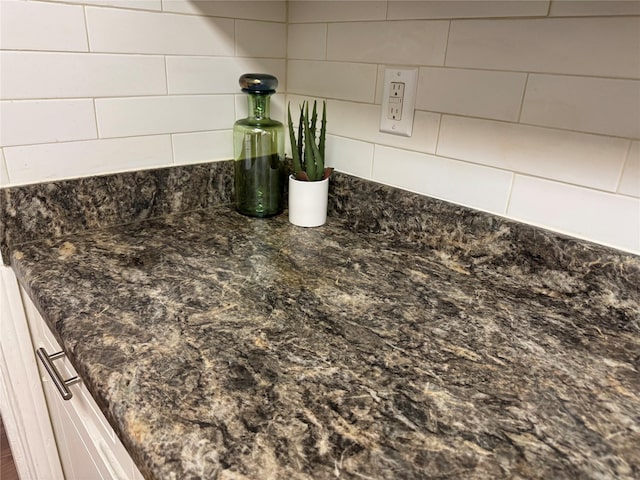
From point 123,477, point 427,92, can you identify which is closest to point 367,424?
point 123,477

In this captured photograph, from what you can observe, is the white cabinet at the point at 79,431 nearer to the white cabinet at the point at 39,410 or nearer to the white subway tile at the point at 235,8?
the white cabinet at the point at 39,410

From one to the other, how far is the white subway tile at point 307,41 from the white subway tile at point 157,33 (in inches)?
5.8

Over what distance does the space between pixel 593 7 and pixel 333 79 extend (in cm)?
50

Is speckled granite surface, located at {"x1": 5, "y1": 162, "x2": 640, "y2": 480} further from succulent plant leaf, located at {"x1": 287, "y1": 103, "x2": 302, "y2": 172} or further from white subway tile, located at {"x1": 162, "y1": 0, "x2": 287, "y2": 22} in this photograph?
white subway tile, located at {"x1": 162, "y1": 0, "x2": 287, "y2": 22}

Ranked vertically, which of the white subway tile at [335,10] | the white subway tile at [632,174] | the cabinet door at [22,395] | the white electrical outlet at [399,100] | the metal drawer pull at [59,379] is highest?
the white subway tile at [335,10]

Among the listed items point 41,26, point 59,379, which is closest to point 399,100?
point 41,26

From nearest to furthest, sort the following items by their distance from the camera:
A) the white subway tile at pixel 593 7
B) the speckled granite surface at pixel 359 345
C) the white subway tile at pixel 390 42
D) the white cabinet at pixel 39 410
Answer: the speckled granite surface at pixel 359 345 < the white subway tile at pixel 593 7 < the white cabinet at pixel 39 410 < the white subway tile at pixel 390 42

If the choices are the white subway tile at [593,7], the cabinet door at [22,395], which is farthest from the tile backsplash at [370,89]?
the cabinet door at [22,395]

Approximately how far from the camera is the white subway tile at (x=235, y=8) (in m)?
0.88

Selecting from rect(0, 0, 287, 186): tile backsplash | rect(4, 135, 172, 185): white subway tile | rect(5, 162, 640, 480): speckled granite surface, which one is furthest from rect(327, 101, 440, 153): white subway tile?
rect(4, 135, 172, 185): white subway tile

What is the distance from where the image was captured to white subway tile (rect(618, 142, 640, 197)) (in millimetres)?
594

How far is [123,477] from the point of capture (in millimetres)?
579

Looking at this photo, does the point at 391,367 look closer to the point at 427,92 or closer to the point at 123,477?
the point at 123,477

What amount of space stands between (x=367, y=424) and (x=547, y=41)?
573mm
